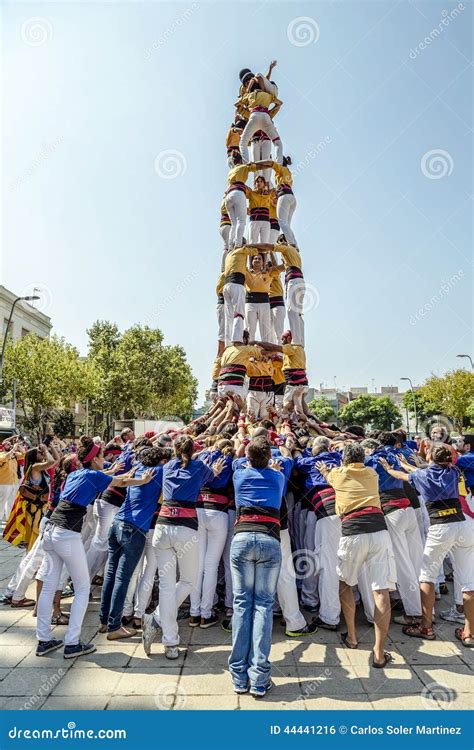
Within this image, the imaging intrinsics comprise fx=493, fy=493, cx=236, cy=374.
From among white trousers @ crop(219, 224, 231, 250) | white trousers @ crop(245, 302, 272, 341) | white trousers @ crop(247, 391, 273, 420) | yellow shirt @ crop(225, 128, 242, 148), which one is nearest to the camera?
white trousers @ crop(247, 391, 273, 420)

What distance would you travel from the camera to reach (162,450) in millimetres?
5117

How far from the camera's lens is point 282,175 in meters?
12.1

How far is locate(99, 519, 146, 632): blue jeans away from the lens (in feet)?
16.2

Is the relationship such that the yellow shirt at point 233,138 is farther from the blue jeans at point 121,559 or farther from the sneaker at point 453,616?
the sneaker at point 453,616

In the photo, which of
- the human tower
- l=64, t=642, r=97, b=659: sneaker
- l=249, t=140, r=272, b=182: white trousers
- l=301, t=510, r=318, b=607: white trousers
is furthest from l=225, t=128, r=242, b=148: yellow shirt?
l=64, t=642, r=97, b=659: sneaker

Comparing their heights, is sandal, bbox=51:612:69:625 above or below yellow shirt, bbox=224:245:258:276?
below

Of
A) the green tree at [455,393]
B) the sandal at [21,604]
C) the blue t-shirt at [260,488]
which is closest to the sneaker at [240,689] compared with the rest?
the blue t-shirt at [260,488]

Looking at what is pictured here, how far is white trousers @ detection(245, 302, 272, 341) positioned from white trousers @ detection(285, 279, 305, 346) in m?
1.24

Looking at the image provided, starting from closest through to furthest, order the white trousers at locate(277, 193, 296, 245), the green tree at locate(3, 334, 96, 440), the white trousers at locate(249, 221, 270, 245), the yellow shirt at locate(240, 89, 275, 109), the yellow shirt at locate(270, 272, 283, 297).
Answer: the white trousers at locate(277, 193, 296, 245) → the yellow shirt at locate(240, 89, 275, 109) → the white trousers at locate(249, 221, 270, 245) → the yellow shirt at locate(270, 272, 283, 297) → the green tree at locate(3, 334, 96, 440)

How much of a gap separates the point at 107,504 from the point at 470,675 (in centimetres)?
411

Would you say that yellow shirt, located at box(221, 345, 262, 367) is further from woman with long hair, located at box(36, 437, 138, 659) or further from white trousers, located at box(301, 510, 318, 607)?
woman with long hair, located at box(36, 437, 138, 659)

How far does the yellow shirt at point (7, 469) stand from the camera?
10295 mm

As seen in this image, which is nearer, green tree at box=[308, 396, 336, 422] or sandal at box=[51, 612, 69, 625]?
sandal at box=[51, 612, 69, 625]
